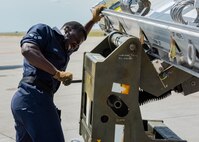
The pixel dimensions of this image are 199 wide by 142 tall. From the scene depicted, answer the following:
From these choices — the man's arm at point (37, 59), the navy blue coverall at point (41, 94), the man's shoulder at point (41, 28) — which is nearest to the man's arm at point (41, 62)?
the man's arm at point (37, 59)

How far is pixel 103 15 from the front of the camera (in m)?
4.55

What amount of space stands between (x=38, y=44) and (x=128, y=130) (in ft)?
3.77

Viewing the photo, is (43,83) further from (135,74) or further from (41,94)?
(135,74)

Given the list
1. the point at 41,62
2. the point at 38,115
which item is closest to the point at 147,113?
the point at 38,115

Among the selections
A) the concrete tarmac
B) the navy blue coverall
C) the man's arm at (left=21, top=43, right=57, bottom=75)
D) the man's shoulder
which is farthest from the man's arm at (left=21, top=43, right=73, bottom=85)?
the concrete tarmac

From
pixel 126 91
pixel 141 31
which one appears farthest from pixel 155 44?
pixel 126 91

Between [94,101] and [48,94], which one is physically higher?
[94,101]

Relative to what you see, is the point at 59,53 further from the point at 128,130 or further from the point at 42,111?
the point at 128,130

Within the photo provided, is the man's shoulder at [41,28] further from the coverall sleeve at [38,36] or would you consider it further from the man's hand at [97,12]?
the man's hand at [97,12]

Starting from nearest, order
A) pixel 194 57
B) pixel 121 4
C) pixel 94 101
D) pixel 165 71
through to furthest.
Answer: pixel 194 57 < pixel 94 101 < pixel 165 71 < pixel 121 4

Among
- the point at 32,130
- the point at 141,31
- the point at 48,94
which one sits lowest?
the point at 32,130

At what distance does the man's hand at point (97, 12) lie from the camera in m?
4.53

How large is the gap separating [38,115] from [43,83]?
0.28m

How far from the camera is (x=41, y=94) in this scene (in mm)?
3975
